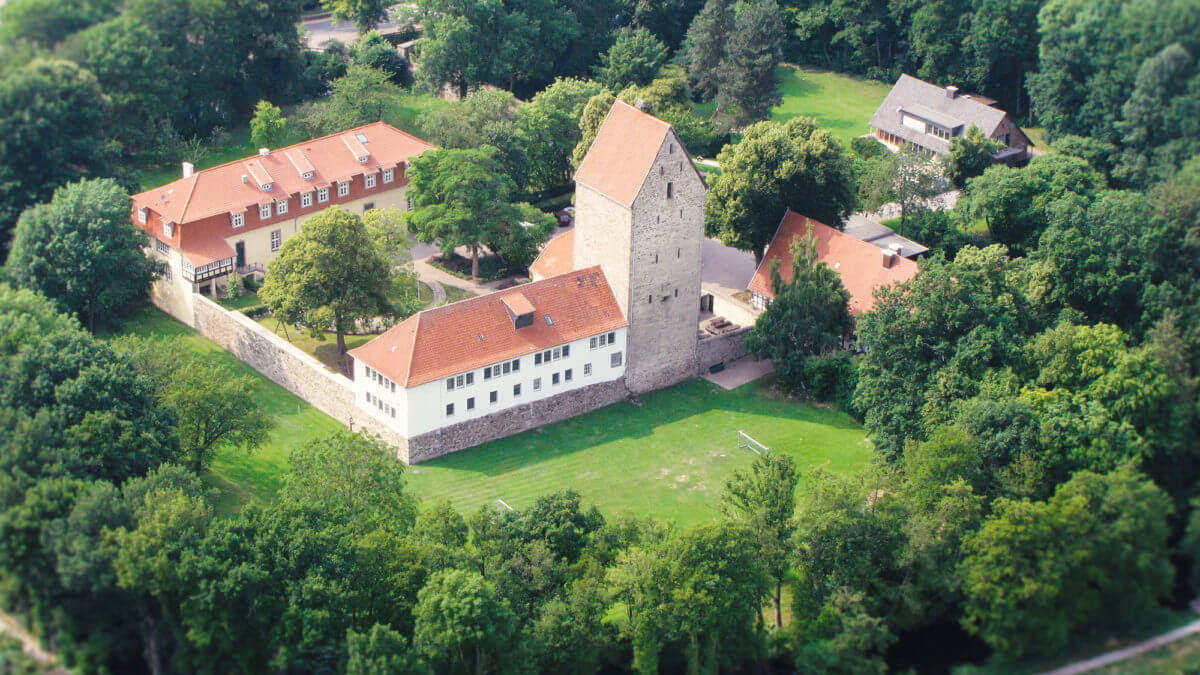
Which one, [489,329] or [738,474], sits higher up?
[489,329]

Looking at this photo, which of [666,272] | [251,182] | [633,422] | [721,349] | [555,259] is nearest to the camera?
[633,422]

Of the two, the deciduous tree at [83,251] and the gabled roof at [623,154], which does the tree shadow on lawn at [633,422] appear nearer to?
the gabled roof at [623,154]

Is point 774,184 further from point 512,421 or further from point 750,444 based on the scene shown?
point 512,421

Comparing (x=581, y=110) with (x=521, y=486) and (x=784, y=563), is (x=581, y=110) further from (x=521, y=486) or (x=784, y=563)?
(x=784, y=563)

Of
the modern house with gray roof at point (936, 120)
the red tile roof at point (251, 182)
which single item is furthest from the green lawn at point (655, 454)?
the modern house with gray roof at point (936, 120)

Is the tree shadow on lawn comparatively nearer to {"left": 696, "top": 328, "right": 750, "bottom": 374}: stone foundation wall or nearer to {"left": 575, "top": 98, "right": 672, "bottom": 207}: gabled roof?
{"left": 696, "top": 328, "right": 750, "bottom": 374}: stone foundation wall

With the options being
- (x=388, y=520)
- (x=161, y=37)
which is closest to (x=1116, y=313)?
(x=388, y=520)

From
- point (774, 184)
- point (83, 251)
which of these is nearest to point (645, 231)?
point (774, 184)
